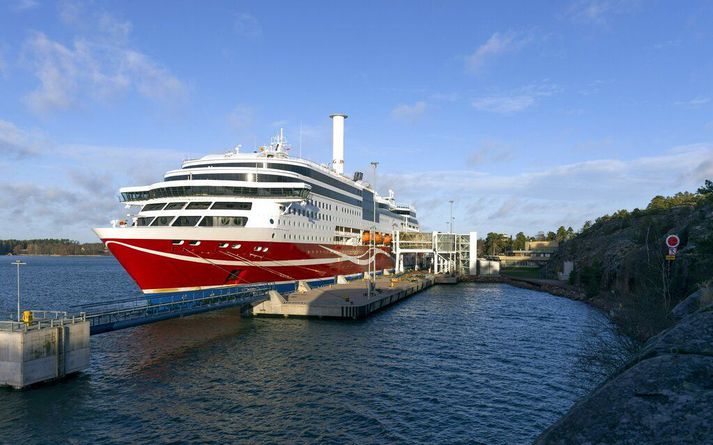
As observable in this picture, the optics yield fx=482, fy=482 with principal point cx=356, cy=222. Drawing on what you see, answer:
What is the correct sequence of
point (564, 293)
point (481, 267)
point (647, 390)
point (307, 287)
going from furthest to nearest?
point (481, 267)
point (564, 293)
point (307, 287)
point (647, 390)

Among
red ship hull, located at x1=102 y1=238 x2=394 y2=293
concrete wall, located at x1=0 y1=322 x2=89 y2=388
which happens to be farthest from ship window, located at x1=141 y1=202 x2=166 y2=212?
concrete wall, located at x1=0 y1=322 x2=89 y2=388

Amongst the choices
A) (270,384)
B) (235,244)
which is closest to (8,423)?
(270,384)

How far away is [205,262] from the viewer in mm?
41062

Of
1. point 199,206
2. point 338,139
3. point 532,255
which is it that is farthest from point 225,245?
point 532,255

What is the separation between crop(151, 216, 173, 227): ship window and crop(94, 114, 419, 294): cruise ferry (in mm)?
88

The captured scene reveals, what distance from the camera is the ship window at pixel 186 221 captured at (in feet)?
137

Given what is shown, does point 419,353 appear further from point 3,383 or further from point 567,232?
point 567,232

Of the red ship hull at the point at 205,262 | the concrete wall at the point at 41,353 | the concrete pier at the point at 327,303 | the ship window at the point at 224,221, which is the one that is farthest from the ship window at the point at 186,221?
the concrete wall at the point at 41,353

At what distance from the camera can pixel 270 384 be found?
79.5 ft

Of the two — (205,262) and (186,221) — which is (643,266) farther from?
(186,221)

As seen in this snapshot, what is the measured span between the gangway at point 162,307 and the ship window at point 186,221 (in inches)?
236

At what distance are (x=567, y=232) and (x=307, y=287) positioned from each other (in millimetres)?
139372

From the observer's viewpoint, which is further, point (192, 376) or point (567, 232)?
point (567, 232)

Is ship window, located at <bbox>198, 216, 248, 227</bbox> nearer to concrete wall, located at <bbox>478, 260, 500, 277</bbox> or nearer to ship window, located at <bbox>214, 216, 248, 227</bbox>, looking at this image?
ship window, located at <bbox>214, 216, 248, 227</bbox>
